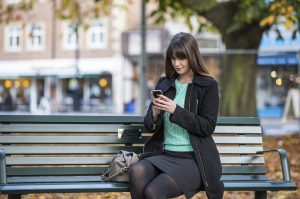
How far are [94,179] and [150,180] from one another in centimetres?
70

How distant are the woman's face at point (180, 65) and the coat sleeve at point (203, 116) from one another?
0.77 feet

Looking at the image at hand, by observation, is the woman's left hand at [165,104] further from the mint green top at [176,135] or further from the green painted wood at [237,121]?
the green painted wood at [237,121]

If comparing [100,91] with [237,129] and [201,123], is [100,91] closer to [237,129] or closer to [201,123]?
[237,129]

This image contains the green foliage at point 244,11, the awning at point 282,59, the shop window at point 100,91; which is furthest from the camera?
the shop window at point 100,91

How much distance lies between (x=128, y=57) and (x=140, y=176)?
3064cm

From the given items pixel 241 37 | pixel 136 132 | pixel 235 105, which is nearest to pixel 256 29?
pixel 241 37

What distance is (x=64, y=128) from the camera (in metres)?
4.64

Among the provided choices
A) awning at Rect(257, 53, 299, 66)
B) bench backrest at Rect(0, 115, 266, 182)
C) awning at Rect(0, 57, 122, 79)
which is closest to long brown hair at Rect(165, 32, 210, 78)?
bench backrest at Rect(0, 115, 266, 182)

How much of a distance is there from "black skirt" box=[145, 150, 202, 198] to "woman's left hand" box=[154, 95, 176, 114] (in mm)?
369

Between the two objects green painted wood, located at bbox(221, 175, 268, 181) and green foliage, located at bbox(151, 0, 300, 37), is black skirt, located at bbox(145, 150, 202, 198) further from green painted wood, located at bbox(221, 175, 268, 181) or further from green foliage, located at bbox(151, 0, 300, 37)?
green foliage, located at bbox(151, 0, 300, 37)

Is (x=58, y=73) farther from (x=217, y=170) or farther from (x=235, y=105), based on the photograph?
(x=217, y=170)

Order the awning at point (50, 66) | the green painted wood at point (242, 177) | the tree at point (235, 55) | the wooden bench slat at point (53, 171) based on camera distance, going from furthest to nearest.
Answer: the awning at point (50, 66)
the tree at point (235, 55)
the green painted wood at point (242, 177)
the wooden bench slat at point (53, 171)

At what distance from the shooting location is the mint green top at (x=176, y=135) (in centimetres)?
415

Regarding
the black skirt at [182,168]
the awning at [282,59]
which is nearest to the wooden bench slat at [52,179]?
the black skirt at [182,168]
